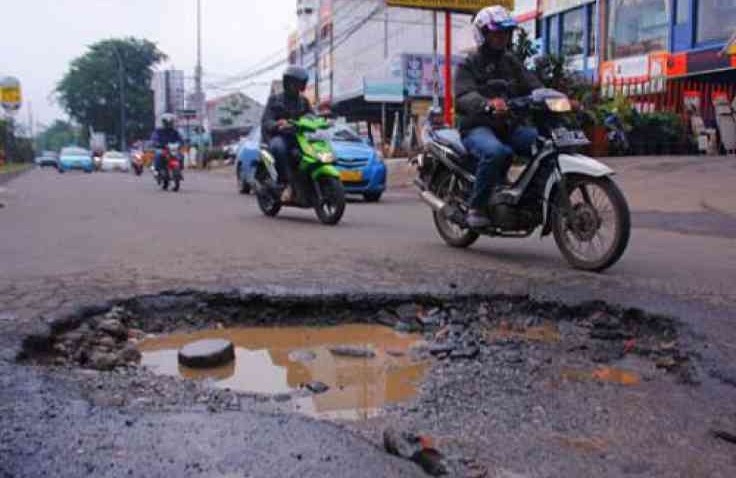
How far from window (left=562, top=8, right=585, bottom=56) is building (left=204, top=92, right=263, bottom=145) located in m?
42.7

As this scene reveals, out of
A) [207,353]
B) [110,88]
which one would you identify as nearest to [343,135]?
[207,353]

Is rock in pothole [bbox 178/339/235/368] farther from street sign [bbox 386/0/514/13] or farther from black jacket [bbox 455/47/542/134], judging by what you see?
street sign [bbox 386/0/514/13]

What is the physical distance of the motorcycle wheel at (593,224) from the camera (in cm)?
463

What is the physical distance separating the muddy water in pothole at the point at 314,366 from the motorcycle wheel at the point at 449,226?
91.1 inches

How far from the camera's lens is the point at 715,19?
18016 millimetres

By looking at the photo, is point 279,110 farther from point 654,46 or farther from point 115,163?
point 115,163

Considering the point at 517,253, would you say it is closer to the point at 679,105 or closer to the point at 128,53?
the point at 679,105

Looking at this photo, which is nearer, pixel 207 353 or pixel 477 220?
pixel 207 353

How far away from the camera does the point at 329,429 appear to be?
218 centimetres

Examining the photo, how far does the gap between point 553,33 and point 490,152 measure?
20.5 metres

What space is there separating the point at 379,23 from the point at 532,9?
16.5 meters

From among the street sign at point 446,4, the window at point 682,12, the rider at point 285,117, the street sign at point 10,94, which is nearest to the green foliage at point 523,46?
the street sign at point 446,4

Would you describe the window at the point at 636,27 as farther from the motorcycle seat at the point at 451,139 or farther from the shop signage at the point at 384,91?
the motorcycle seat at the point at 451,139

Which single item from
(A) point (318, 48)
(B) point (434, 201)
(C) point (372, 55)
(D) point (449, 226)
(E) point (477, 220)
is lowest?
(D) point (449, 226)
